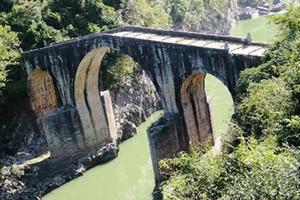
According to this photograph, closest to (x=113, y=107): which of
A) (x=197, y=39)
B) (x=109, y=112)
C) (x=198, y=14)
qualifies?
(x=109, y=112)

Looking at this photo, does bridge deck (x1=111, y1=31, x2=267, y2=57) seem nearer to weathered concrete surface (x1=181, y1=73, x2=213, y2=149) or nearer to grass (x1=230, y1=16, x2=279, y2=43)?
weathered concrete surface (x1=181, y1=73, x2=213, y2=149)

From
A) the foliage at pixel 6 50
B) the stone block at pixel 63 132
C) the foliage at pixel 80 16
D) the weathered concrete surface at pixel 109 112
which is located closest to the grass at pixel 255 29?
the foliage at pixel 80 16

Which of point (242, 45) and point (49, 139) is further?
point (49, 139)

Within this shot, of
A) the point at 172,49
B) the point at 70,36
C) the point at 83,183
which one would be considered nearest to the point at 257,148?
the point at 172,49

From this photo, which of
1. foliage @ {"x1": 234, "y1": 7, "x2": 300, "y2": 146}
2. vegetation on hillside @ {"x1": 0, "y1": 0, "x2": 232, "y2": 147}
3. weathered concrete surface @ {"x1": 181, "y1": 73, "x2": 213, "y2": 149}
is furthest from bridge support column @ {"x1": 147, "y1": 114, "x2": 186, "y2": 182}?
vegetation on hillside @ {"x1": 0, "y1": 0, "x2": 232, "y2": 147}

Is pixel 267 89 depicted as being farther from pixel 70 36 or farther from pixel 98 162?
pixel 70 36
